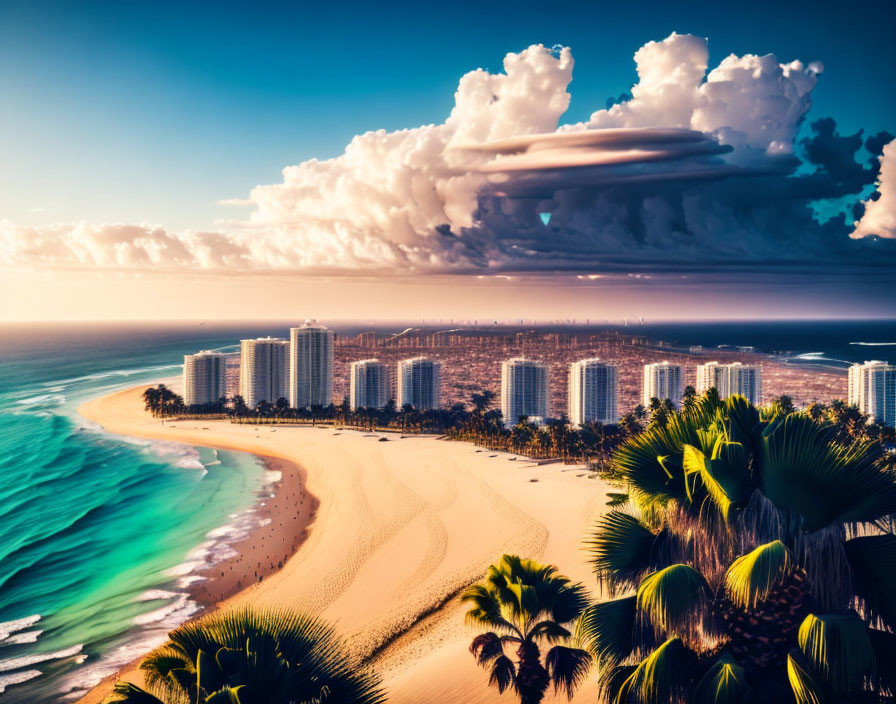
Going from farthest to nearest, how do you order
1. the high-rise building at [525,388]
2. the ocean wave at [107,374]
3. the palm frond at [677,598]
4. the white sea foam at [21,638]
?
the ocean wave at [107,374] < the high-rise building at [525,388] < the white sea foam at [21,638] < the palm frond at [677,598]

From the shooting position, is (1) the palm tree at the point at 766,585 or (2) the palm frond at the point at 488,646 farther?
(2) the palm frond at the point at 488,646

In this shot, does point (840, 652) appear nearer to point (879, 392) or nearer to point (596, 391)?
point (596, 391)

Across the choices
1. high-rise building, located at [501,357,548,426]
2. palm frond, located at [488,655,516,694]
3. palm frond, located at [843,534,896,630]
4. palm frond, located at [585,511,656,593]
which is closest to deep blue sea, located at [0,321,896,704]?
palm frond, located at [488,655,516,694]

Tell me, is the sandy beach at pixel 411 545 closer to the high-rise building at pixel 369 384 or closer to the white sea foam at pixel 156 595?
the white sea foam at pixel 156 595

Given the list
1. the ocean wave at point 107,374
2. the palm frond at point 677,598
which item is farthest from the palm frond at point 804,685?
the ocean wave at point 107,374

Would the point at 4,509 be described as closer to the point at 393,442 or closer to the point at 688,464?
the point at 393,442

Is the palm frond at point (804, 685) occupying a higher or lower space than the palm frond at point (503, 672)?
higher
